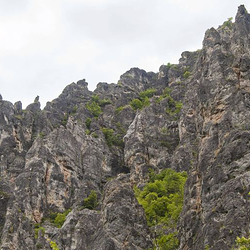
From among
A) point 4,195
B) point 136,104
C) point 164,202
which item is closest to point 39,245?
point 4,195

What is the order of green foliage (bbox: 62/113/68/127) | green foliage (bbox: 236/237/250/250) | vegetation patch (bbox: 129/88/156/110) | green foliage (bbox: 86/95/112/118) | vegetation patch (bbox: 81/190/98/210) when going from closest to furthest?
green foliage (bbox: 236/237/250/250) → vegetation patch (bbox: 81/190/98/210) → green foliage (bbox: 62/113/68/127) → green foliage (bbox: 86/95/112/118) → vegetation patch (bbox: 129/88/156/110)

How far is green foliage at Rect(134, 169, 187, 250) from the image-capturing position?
3160cm

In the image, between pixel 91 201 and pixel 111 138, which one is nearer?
pixel 91 201

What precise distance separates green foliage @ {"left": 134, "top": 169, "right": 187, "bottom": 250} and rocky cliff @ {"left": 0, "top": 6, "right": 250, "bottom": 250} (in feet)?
5.10

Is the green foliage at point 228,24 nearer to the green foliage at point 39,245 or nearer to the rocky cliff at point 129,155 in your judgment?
the rocky cliff at point 129,155

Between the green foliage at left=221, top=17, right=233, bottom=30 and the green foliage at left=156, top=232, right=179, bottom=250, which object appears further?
the green foliage at left=221, top=17, right=233, bottom=30

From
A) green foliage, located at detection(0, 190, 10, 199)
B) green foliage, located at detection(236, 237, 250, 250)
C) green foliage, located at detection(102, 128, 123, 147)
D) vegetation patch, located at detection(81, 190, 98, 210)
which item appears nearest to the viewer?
green foliage, located at detection(236, 237, 250, 250)

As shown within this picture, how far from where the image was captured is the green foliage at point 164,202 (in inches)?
1244

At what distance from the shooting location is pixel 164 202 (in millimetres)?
45875

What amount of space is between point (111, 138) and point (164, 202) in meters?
33.1

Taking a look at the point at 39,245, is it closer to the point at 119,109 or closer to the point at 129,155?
the point at 129,155

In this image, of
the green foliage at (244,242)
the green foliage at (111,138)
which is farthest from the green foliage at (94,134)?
the green foliage at (244,242)

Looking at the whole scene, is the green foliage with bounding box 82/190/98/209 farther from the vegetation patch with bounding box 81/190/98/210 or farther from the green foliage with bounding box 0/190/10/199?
the green foliage with bounding box 0/190/10/199

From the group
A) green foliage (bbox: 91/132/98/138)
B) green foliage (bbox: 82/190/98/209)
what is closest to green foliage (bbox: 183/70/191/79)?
green foliage (bbox: 91/132/98/138)
